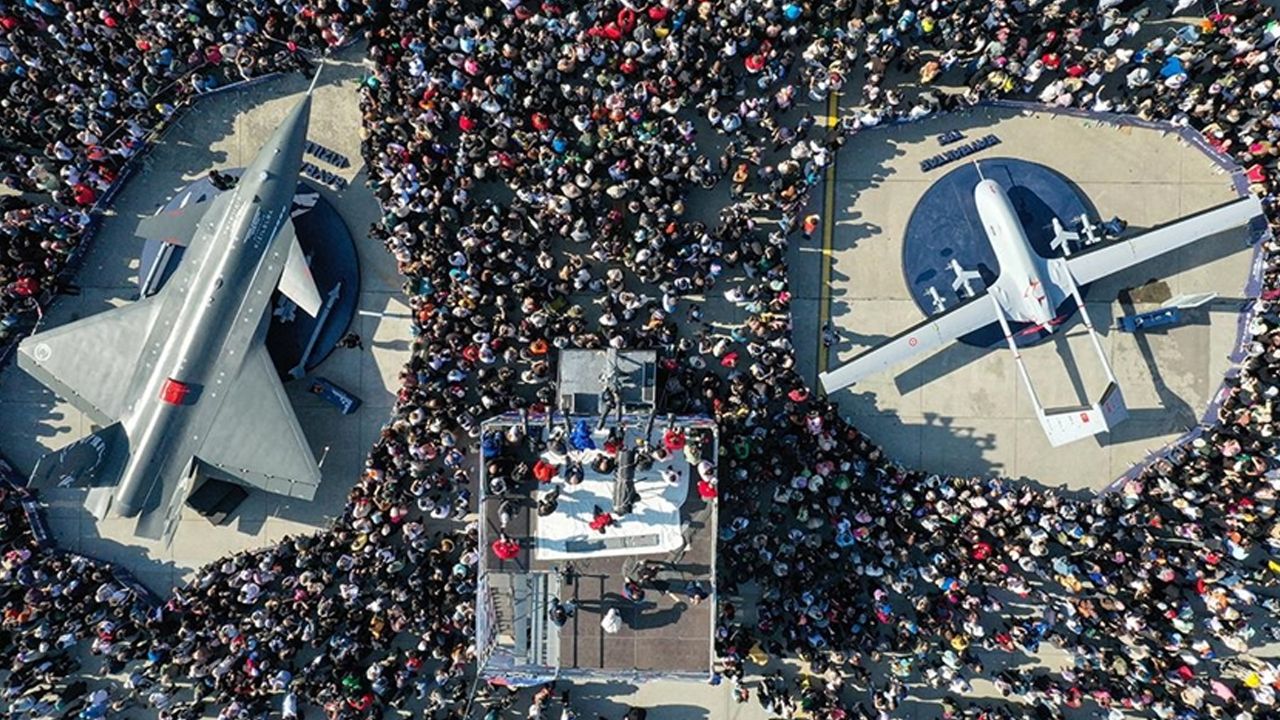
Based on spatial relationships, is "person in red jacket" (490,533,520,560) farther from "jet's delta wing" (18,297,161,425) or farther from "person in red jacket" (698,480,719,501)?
"jet's delta wing" (18,297,161,425)

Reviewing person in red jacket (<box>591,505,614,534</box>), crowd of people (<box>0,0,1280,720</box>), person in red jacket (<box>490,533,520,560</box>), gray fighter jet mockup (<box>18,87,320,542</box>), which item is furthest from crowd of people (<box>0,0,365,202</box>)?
person in red jacket (<box>591,505,614,534</box>)

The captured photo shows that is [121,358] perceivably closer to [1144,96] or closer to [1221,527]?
[1144,96]

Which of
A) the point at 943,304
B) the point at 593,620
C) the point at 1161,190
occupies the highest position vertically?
the point at 1161,190

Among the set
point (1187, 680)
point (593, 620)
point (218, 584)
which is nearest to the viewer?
point (593, 620)

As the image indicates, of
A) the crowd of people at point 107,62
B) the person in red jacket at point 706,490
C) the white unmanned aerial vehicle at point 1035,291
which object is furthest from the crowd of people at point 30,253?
the white unmanned aerial vehicle at point 1035,291

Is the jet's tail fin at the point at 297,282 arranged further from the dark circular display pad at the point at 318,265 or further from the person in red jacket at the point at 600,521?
the person in red jacket at the point at 600,521

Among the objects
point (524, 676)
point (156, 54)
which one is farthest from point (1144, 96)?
point (156, 54)

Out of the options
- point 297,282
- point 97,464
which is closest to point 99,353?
point 97,464
